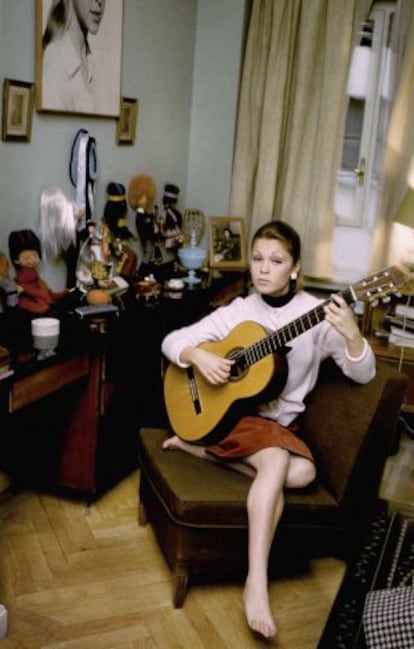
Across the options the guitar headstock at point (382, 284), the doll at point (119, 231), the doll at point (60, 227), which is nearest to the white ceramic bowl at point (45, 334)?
the doll at point (60, 227)

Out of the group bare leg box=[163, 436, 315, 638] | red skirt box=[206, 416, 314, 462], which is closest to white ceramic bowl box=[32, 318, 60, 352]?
red skirt box=[206, 416, 314, 462]

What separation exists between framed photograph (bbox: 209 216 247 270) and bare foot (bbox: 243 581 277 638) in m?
1.70

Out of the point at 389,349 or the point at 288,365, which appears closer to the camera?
the point at 288,365

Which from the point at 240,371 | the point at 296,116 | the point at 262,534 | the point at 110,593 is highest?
the point at 296,116

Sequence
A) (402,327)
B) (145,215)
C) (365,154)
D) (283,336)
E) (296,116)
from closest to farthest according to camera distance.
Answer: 1. (283,336)
2. (145,215)
3. (402,327)
4. (296,116)
5. (365,154)

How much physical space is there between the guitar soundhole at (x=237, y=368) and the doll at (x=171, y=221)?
124 cm

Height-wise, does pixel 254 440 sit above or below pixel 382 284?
below

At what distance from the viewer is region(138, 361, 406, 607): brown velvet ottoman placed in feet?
6.33

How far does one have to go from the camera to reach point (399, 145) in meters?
3.19

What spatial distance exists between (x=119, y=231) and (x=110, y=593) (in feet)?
4.74

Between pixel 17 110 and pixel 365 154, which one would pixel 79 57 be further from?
pixel 365 154

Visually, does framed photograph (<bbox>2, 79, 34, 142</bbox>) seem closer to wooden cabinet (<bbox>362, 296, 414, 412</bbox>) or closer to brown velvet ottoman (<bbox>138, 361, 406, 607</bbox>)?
brown velvet ottoman (<bbox>138, 361, 406, 607</bbox>)

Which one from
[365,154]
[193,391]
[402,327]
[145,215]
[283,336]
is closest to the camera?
[283,336]

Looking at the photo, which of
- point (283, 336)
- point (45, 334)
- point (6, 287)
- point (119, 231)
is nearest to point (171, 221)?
point (119, 231)
